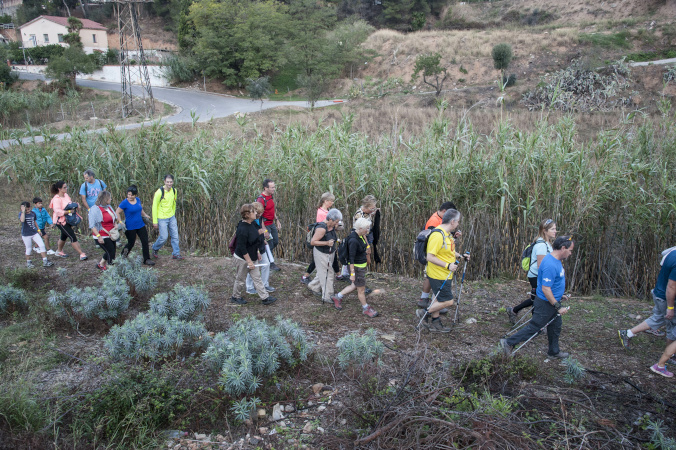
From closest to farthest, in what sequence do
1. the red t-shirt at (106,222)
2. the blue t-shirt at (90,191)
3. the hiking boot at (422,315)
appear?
1. the hiking boot at (422,315)
2. the red t-shirt at (106,222)
3. the blue t-shirt at (90,191)

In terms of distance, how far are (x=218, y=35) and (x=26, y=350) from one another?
3548 centimetres

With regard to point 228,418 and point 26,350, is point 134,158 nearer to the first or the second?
point 26,350

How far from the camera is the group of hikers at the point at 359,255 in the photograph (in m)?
4.29

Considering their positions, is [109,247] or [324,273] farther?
[109,247]

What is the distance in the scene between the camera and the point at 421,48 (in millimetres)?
36281

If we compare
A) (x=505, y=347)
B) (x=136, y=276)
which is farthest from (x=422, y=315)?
(x=136, y=276)

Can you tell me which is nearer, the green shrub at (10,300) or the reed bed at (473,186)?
the green shrub at (10,300)

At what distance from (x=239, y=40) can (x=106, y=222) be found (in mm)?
32093

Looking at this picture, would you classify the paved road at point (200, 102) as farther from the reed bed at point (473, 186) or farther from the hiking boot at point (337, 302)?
the hiking boot at point (337, 302)

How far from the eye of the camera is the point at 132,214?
21.7 ft

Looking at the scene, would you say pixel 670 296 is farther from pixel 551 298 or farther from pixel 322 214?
pixel 322 214

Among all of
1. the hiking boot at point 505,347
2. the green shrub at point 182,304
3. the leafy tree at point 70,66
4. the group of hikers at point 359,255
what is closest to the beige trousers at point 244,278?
the group of hikers at point 359,255

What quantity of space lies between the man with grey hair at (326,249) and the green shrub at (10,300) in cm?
379

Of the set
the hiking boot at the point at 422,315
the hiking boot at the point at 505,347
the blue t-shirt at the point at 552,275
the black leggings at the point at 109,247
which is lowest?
the hiking boot at the point at 422,315
